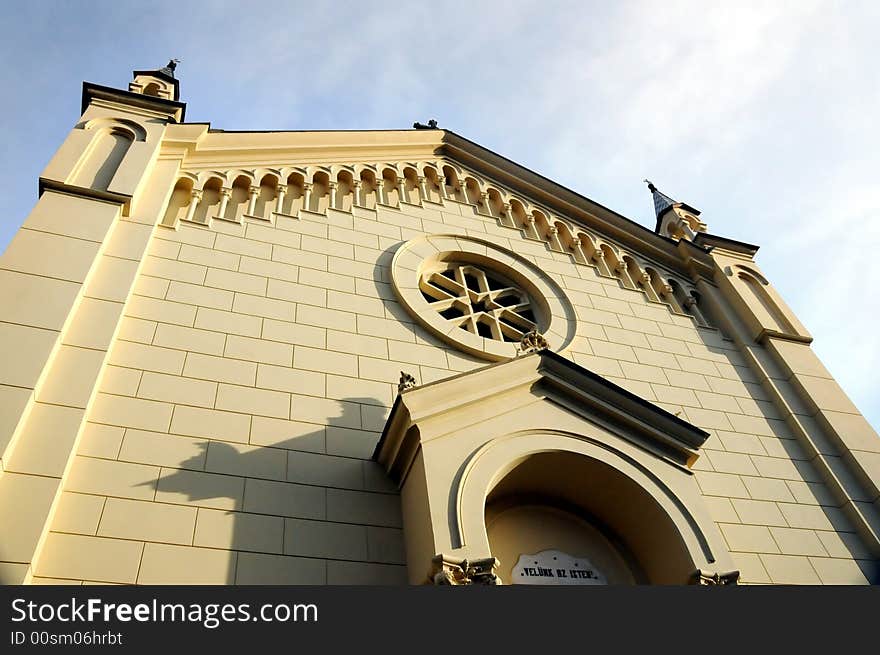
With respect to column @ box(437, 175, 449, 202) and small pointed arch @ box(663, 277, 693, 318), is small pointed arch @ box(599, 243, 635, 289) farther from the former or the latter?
column @ box(437, 175, 449, 202)

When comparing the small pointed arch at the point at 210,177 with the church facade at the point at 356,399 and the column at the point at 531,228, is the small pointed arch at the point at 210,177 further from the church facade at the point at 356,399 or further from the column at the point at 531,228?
the column at the point at 531,228

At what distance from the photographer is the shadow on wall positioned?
5352 mm

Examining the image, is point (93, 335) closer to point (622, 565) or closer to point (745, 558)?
point (622, 565)

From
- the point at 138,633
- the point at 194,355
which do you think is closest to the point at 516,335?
the point at 194,355

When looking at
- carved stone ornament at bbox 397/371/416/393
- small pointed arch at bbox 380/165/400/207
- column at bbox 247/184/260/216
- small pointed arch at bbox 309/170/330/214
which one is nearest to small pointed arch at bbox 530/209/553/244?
small pointed arch at bbox 380/165/400/207

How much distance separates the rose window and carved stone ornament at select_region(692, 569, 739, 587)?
3806 millimetres

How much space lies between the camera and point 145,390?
251 inches

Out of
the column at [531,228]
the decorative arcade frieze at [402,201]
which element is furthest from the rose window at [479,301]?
the column at [531,228]

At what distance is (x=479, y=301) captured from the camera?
9.82m

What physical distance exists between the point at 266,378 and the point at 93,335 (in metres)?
1.54

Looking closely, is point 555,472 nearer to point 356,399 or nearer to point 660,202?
point 356,399

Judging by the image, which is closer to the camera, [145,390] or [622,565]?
[145,390]

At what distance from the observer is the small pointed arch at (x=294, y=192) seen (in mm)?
9703

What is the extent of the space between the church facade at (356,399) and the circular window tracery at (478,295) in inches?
1.7
